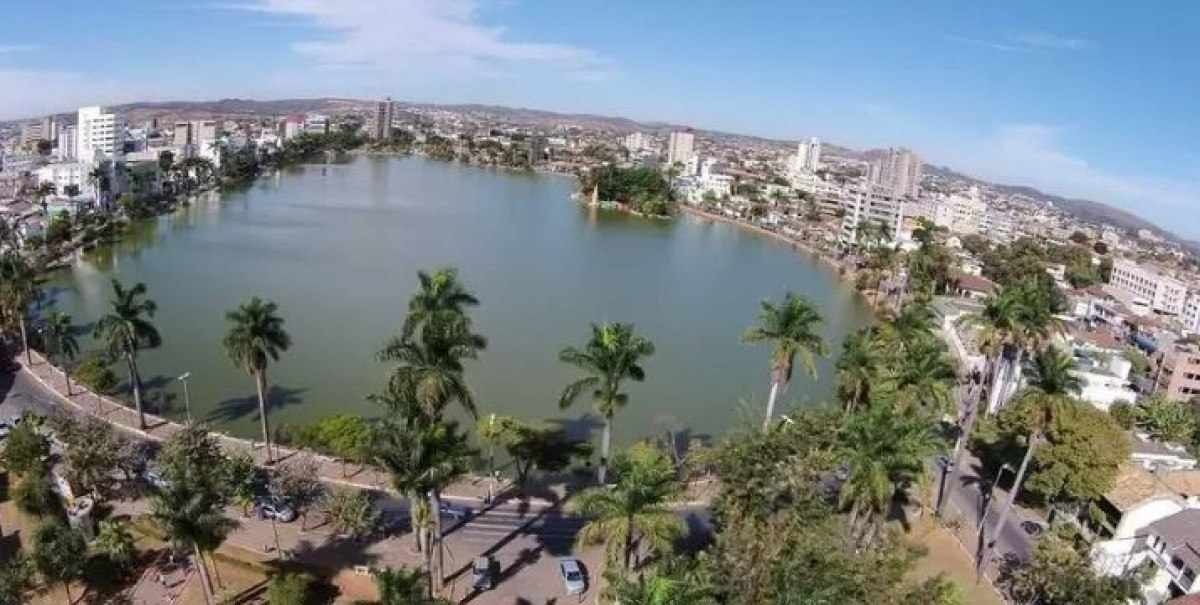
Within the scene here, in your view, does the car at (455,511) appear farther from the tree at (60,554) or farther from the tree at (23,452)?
the tree at (23,452)

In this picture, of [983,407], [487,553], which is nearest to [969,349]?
[983,407]

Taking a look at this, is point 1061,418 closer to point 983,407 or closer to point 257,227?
point 983,407

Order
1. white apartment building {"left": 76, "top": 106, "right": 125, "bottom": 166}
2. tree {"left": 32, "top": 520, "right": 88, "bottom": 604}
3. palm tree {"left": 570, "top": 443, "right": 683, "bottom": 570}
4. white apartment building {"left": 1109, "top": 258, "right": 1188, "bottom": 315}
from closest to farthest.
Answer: palm tree {"left": 570, "top": 443, "right": 683, "bottom": 570} < tree {"left": 32, "top": 520, "right": 88, "bottom": 604} < white apartment building {"left": 1109, "top": 258, "right": 1188, "bottom": 315} < white apartment building {"left": 76, "top": 106, "right": 125, "bottom": 166}

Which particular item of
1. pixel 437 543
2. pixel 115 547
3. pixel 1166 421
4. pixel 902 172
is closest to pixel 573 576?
pixel 437 543

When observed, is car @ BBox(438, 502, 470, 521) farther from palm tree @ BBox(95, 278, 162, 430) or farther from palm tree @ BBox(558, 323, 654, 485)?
palm tree @ BBox(95, 278, 162, 430)

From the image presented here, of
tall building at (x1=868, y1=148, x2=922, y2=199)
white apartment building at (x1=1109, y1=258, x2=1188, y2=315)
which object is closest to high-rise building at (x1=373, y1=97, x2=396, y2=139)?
tall building at (x1=868, y1=148, x2=922, y2=199)

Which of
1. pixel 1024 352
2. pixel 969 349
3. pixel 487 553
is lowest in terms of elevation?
pixel 487 553

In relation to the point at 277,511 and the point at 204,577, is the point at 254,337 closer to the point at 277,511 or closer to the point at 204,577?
the point at 277,511
